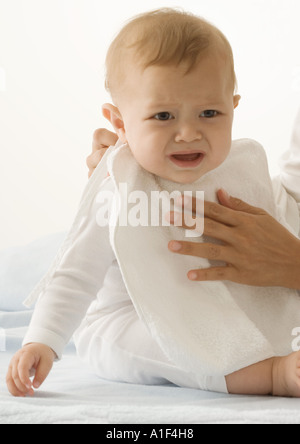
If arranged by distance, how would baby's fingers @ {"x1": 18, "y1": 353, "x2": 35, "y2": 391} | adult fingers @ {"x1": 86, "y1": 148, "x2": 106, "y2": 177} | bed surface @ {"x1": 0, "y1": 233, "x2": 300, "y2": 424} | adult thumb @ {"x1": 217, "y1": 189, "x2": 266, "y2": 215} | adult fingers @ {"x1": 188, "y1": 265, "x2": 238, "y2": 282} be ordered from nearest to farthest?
bed surface @ {"x1": 0, "y1": 233, "x2": 300, "y2": 424}
baby's fingers @ {"x1": 18, "y1": 353, "x2": 35, "y2": 391}
adult fingers @ {"x1": 188, "y1": 265, "x2": 238, "y2": 282}
adult thumb @ {"x1": 217, "y1": 189, "x2": 266, "y2": 215}
adult fingers @ {"x1": 86, "y1": 148, "x2": 106, "y2": 177}

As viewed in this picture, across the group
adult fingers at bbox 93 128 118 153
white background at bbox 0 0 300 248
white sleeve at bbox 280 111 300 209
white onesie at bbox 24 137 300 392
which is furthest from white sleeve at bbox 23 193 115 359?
white background at bbox 0 0 300 248

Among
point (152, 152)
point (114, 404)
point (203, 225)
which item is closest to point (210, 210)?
point (203, 225)

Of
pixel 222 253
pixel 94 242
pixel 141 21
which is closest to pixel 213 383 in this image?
pixel 222 253

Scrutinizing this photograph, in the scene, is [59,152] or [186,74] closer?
[186,74]

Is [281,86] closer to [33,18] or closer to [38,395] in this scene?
[33,18]

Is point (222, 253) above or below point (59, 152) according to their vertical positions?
below

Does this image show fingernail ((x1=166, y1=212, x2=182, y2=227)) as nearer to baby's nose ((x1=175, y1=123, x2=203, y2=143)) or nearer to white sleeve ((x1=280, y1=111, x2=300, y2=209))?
baby's nose ((x1=175, y1=123, x2=203, y2=143))

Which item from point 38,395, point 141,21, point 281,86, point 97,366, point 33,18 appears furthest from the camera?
point 33,18

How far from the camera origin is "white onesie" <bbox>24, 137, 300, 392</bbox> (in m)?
Result: 1.08

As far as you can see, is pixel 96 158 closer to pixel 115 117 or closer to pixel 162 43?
pixel 115 117

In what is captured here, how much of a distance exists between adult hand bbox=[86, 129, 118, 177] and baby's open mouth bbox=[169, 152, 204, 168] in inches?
11.1

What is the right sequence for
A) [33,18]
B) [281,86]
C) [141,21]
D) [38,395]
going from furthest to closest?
[33,18] → [281,86] → [141,21] → [38,395]

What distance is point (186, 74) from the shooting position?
1074mm

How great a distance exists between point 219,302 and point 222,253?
0.09 metres
